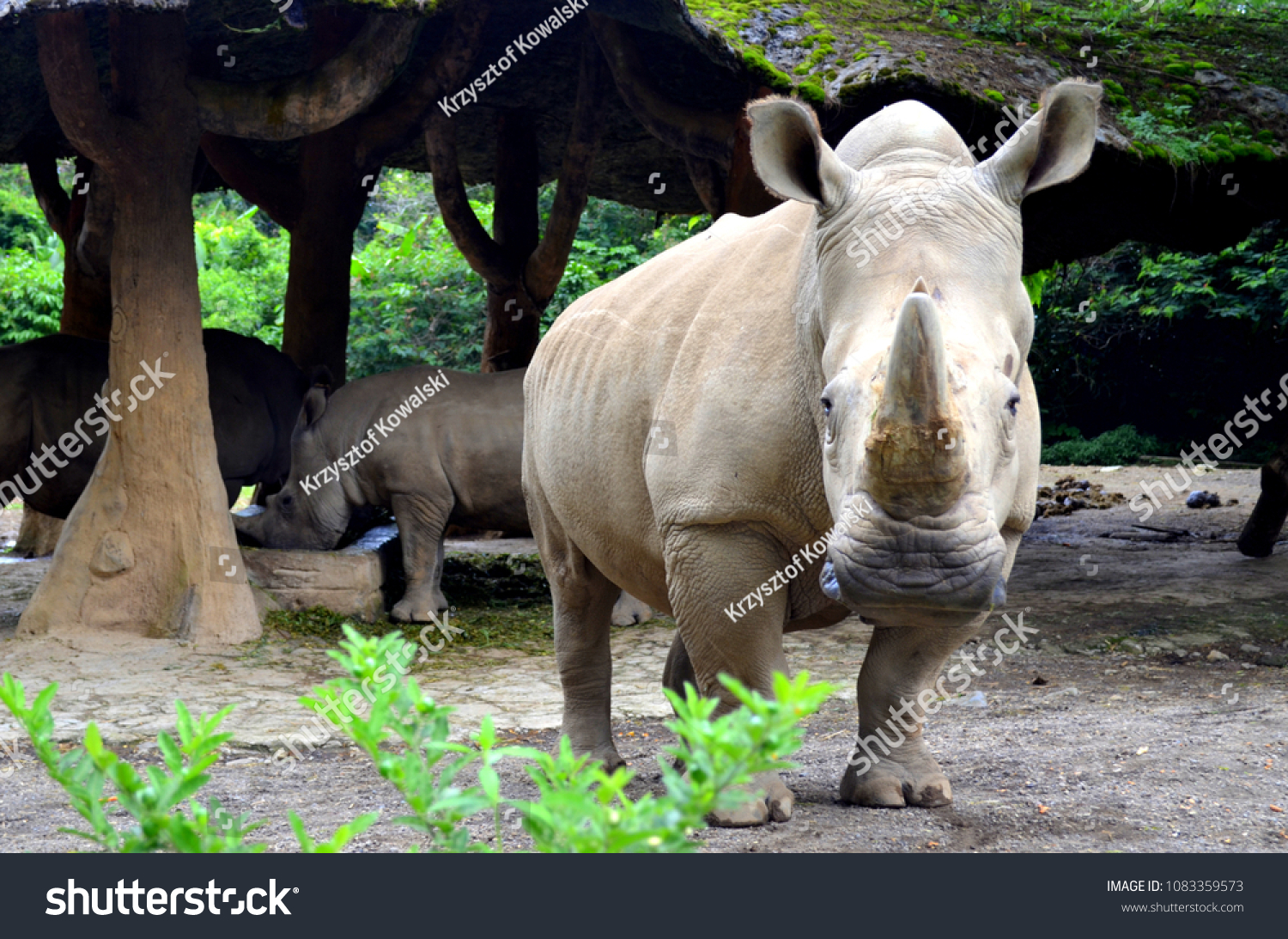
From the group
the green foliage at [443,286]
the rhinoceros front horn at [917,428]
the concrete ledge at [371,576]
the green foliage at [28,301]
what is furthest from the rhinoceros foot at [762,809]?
the green foliage at [28,301]

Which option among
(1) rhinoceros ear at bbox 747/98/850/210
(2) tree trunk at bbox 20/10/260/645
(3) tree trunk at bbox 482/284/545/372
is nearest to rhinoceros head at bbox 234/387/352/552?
(2) tree trunk at bbox 20/10/260/645

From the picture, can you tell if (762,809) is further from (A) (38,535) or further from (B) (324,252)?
(A) (38,535)

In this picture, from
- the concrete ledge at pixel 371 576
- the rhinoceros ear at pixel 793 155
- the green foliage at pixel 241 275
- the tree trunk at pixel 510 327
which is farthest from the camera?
the green foliage at pixel 241 275

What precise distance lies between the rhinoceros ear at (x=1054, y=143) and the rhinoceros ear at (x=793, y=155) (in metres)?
0.35

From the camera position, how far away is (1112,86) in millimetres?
8102

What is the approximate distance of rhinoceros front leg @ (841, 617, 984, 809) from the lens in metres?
3.78

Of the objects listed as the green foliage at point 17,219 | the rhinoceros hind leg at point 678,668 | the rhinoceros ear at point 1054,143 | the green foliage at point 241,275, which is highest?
the green foliage at point 17,219

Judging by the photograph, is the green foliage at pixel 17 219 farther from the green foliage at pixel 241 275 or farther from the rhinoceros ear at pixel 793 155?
the rhinoceros ear at pixel 793 155

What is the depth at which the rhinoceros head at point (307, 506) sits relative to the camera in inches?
357

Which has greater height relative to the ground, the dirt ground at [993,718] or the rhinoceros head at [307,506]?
the rhinoceros head at [307,506]

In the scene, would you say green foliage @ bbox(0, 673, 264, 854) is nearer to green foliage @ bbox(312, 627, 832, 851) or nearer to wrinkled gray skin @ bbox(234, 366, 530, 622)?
green foliage @ bbox(312, 627, 832, 851)

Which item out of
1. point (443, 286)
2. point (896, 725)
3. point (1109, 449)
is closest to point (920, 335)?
point (896, 725)

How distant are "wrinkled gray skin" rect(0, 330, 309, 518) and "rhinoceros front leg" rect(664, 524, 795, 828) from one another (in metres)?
4.89
